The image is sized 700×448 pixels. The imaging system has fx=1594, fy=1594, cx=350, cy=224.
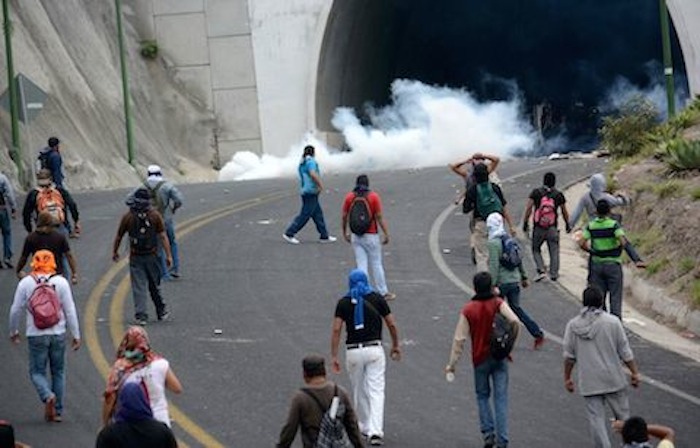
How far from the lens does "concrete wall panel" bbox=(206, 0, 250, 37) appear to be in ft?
159

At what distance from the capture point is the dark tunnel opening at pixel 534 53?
56.2 m

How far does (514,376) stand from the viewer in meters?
15.5

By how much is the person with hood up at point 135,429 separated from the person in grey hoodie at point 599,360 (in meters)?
4.11

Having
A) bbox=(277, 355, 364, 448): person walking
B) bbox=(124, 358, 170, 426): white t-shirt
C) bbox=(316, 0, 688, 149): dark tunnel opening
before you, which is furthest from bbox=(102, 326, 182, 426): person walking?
bbox=(316, 0, 688, 149): dark tunnel opening

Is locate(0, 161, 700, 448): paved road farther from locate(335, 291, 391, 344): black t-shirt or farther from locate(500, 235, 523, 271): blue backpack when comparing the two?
locate(500, 235, 523, 271): blue backpack

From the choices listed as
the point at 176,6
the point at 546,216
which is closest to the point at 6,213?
the point at 546,216

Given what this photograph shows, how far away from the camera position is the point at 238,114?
48500 mm

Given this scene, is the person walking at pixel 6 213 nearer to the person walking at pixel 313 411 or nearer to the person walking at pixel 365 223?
the person walking at pixel 365 223

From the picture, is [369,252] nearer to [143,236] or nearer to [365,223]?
[365,223]

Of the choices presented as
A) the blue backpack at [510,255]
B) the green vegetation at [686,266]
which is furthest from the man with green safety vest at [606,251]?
the green vegetation at [686,266]

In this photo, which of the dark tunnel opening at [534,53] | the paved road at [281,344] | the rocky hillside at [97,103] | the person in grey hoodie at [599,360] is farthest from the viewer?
the dark tunnel opening at [534,53]

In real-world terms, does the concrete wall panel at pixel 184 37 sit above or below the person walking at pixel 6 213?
above

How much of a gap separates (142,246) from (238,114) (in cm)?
3110

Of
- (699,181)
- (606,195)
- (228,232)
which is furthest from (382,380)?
(228,232)
